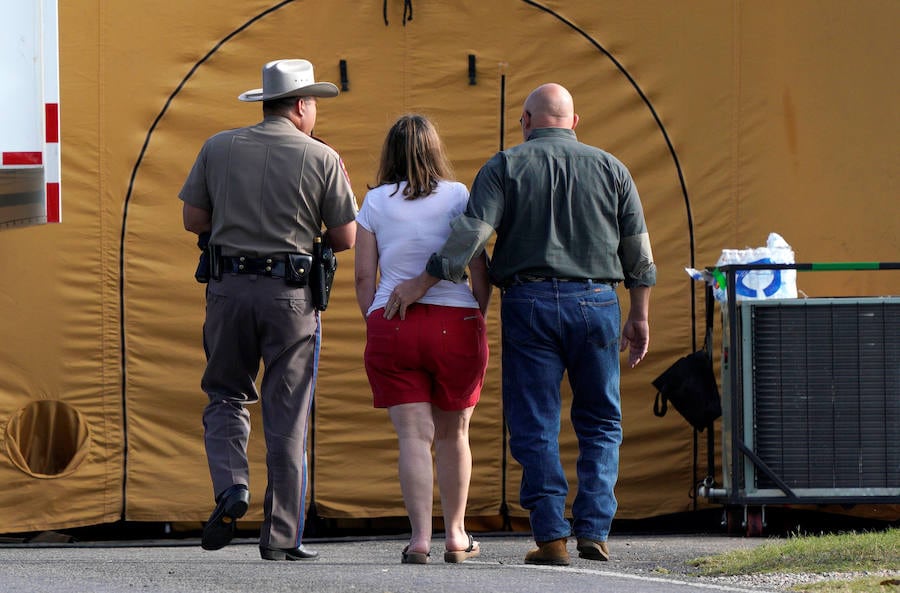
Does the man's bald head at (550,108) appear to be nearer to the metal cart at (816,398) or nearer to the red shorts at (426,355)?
the red shorts at (426,355)

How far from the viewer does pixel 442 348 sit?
211 inches

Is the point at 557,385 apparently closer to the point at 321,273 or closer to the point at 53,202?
the point at 321,273

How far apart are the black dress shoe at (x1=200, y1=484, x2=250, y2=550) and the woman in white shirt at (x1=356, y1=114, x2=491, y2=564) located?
0.59 m

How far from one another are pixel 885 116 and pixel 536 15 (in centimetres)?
173

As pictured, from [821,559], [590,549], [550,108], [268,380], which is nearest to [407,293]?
[268,380]

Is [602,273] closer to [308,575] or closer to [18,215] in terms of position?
[308,575]

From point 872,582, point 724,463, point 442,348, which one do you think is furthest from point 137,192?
point 872,582

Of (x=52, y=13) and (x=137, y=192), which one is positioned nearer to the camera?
(x=52, y=13)

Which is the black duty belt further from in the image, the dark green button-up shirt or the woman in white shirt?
the dark green button-up shirt

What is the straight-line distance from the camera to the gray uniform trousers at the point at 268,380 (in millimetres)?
5324

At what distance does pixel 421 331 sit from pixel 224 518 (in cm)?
92

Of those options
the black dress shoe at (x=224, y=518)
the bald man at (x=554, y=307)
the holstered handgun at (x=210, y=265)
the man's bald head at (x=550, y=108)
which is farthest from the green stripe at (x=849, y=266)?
the black dress shoe at (x=224, y=518)

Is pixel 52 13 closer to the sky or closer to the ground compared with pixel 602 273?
closer to the sky

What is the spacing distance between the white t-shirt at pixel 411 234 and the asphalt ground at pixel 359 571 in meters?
0.94
